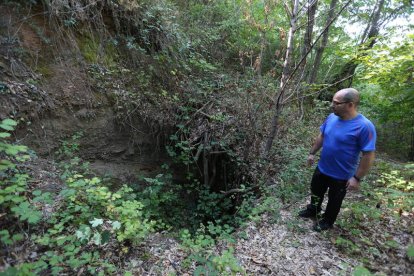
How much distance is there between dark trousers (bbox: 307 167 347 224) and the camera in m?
3.44

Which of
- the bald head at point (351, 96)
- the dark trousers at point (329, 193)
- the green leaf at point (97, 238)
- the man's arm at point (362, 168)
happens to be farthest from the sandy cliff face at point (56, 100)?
the man's arm at point (362, 168)

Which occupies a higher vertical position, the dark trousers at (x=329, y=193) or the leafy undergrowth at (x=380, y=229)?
the dark trousers at (x=329, y=193)

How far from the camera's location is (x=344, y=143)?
3252mm

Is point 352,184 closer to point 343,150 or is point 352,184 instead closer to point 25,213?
point 343,150

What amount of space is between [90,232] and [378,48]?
21.7ft

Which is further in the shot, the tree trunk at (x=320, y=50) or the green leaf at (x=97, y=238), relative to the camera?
the tree trunk at (x=320, y=50)

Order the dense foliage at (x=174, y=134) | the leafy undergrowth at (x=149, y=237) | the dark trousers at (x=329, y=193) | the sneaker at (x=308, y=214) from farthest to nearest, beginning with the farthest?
the sneaker at (x=308, y=214), the dark trousers at (x=329, y=193), the dense foliage at (x=174, y=134), the leafy undergrowth at (x=149, y=237)

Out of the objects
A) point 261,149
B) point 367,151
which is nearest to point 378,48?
point 261,149

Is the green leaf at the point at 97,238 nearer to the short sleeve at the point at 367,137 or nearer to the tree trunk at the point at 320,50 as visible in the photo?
the short sleeve at the point at 367,137

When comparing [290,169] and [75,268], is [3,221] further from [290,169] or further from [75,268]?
[290,169]

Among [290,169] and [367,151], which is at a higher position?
[367,151]

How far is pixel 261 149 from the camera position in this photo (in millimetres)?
5848

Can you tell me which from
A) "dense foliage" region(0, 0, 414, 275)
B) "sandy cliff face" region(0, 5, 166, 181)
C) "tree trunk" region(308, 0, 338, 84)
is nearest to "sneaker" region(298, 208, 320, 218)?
"dense foliage" region(0, 0, 414, 275)

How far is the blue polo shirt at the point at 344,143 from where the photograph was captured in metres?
3.08
